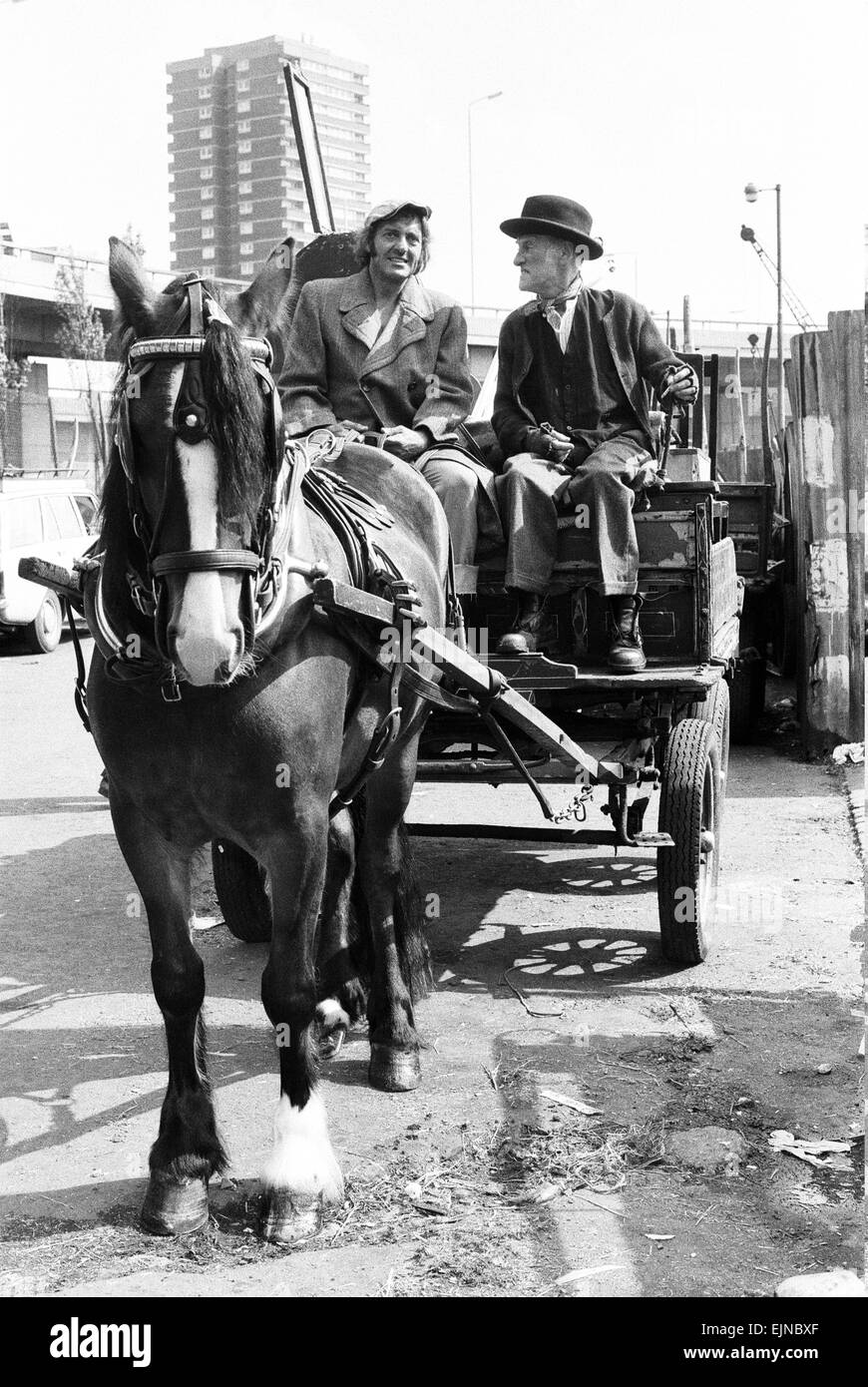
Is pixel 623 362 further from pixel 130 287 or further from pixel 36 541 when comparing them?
pixel 36 541

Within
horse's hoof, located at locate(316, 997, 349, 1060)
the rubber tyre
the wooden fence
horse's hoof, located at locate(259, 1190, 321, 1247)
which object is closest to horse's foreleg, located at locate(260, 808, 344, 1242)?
horse's hoof, located at locate(259, 1190, 321, 1247)

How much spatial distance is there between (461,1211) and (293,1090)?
53 centimetres

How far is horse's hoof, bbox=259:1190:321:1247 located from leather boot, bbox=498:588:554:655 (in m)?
2.23

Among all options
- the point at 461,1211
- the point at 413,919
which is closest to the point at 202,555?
A: the point at 461,1211

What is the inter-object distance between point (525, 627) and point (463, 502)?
523mm

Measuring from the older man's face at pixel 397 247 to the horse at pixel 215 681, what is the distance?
5.09ft

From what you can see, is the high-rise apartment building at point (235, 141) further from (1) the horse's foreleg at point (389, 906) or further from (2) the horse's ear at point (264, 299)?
(1) the horse's foreleg at point (389, 906)

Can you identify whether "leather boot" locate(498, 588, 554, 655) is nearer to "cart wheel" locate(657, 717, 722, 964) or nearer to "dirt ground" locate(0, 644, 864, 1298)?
"cart wheel" locate(657, 717, 722, 964)

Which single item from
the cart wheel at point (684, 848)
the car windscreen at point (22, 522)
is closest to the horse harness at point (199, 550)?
the cart wheel at point (684, 848)

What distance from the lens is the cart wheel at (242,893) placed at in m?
5.54

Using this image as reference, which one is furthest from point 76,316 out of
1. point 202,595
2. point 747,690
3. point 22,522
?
point 202,595

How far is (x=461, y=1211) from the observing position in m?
3.48

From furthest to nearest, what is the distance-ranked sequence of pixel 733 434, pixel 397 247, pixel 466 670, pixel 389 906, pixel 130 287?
pixel 733 434 < pixel 397 247 < pixel 389 906 < pixel 466 670 < pixel 130 287

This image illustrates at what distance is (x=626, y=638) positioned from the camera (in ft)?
16.9
